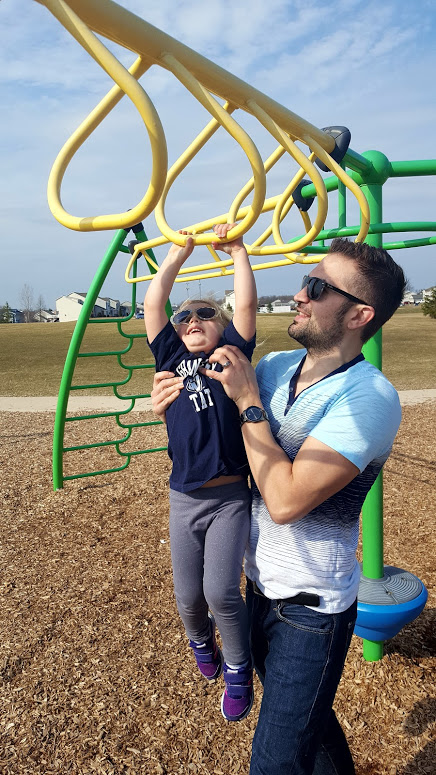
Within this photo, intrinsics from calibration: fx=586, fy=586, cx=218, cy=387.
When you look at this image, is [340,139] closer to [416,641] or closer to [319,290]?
[319,290]

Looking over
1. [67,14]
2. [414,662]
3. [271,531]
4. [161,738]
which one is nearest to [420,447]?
[414,662]

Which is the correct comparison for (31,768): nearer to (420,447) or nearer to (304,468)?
(304,468)

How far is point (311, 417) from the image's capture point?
1.49 m

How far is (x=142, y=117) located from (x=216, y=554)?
1.24m

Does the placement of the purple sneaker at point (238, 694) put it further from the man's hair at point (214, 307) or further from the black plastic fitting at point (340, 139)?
the black plastic fitting at point (340, 139)

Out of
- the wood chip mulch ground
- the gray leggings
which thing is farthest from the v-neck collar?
the wood chip mulch ground

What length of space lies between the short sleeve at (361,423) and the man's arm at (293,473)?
0.08 feet

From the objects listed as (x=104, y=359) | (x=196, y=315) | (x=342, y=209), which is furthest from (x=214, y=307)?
(x=104, y=359)

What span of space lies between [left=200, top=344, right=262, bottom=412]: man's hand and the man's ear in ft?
0.95

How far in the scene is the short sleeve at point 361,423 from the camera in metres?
1.35

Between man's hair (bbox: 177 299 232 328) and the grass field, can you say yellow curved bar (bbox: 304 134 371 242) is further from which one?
the grass field

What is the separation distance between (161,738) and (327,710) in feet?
4.04

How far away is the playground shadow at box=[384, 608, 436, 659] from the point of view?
2857mm

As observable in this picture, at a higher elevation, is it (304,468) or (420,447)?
(304,468)
